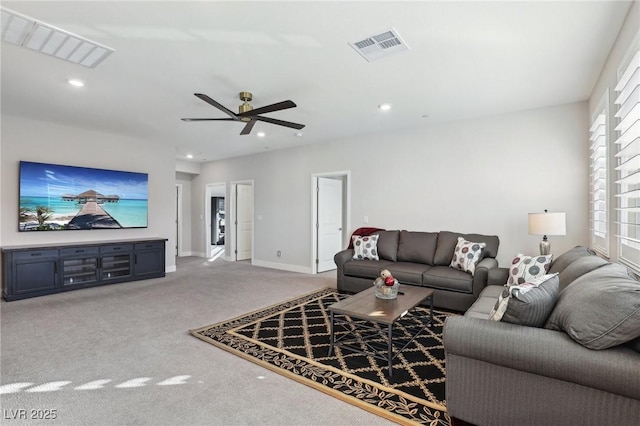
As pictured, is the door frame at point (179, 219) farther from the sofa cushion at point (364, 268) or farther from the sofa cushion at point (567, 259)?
the sofa cushion at point (567, 259)

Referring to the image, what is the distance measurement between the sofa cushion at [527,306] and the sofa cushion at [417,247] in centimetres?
283

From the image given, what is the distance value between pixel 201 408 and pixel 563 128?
512cm

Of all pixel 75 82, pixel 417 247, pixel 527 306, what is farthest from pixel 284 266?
pixel 527 306

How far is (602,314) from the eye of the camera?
4.84 ft

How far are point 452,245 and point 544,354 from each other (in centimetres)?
312

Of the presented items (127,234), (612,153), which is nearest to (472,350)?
(612,153)

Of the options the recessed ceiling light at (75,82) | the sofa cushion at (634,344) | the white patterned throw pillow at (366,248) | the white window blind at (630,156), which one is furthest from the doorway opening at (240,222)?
the sofa cushion at (634,344)

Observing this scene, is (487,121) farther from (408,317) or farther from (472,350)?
(472,350)

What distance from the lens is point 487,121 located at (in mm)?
4688

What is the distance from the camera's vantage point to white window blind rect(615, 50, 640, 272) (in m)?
2.02

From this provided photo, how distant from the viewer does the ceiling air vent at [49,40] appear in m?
2.36

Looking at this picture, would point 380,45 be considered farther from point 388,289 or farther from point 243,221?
point 243,221

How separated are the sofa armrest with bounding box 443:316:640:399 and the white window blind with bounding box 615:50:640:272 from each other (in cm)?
97

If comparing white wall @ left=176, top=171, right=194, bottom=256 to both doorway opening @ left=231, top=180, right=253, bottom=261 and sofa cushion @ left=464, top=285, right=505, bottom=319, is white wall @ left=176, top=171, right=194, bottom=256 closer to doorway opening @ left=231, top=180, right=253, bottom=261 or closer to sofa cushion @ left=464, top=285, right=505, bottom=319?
doorway opening @ left=231, top=180, right=253, bottom=261
